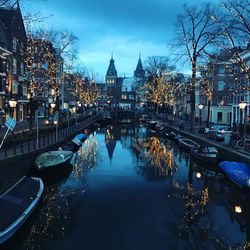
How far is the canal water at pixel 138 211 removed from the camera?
14500 mm

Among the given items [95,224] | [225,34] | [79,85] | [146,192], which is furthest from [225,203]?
Result: [79,85]

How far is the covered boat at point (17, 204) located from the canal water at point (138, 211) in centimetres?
104

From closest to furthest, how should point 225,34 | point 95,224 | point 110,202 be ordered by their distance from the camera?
point 95,224, point 110,202, point 225,34

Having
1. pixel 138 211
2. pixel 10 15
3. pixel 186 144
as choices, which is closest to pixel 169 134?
pixel 186 144

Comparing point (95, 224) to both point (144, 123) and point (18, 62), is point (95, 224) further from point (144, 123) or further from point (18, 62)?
point (144, 123)

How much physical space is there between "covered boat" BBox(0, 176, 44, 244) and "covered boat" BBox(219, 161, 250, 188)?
1343 centimetres

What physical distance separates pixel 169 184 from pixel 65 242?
1263 centimetres

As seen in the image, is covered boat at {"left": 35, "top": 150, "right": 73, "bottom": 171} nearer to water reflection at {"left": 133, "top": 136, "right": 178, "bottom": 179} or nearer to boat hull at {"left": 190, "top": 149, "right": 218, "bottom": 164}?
water reflection at {"left": 133, "top": 136, "right": 178, "bottom": 179}

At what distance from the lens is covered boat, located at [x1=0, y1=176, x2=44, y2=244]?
12.9 meters

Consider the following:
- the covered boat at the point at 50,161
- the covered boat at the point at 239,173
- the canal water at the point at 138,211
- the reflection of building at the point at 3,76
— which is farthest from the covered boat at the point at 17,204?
the reflection of building at the point at 3,76

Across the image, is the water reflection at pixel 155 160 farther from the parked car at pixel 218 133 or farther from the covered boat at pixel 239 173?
the covered boat at pixel 239 173

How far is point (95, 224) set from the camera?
16531 mm

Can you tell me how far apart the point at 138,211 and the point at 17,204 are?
7.04 meters

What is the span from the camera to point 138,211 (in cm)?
1875
